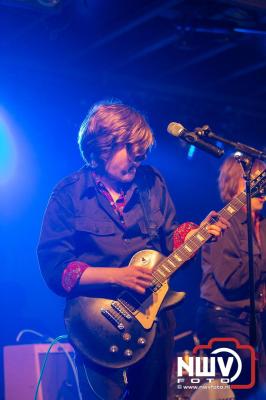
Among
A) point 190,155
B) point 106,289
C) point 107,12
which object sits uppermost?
point 107,12

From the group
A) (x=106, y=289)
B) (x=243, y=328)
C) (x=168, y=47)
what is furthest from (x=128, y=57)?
(x=106, y=289)

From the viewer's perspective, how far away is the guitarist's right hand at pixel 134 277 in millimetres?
2979

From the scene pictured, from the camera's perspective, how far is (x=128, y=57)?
5.88m

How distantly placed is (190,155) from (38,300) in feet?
7.64

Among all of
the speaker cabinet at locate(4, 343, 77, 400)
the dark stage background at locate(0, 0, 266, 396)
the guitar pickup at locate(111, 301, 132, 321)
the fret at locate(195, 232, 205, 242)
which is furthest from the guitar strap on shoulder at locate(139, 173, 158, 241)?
the dark stage background at locate(0, 0, 266, 396)

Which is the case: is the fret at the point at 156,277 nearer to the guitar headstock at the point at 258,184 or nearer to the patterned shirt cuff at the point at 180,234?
the patterned shirt cuff at the point at 180,234

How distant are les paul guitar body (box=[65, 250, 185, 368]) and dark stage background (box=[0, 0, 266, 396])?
2601 mm

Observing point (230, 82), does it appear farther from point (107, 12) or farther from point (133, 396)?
point (133, 396)

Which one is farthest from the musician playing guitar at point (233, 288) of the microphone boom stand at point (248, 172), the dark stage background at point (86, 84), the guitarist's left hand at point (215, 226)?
the dark stage background at point (86, 84)

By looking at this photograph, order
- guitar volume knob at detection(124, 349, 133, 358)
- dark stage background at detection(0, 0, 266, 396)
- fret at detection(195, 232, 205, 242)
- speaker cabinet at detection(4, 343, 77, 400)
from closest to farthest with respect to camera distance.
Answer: guitar volume knob at detection(124, 349, 133, 358)
fret at detection(195, 232, 205, 242)
speaker cabinet at detection(4, 343, 77, 400)
dark stage background at detection(0, 0, 266, 396)

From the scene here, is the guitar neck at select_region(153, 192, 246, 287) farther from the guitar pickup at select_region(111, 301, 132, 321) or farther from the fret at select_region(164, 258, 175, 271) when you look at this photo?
the guitar pickup at select_region(111, 301, 132, 321)

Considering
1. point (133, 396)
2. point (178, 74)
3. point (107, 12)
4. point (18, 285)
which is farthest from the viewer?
point (178, 74)

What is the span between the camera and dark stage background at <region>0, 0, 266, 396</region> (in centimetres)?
503

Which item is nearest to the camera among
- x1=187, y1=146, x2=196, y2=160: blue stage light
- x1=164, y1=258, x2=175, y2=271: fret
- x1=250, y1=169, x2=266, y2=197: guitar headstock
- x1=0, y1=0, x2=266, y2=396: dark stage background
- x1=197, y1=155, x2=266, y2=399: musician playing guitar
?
x1=164, y1=258, x2=175, y2=271: fret
